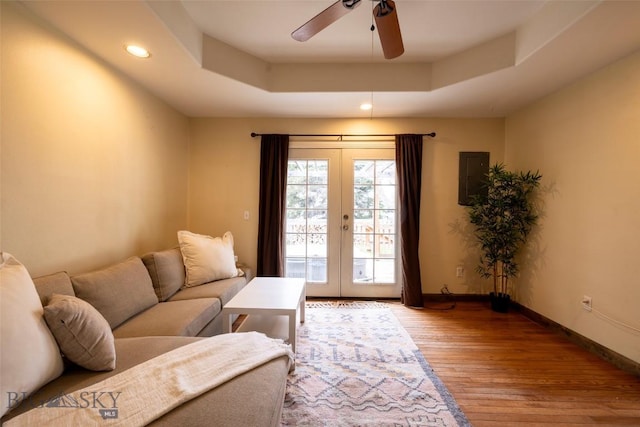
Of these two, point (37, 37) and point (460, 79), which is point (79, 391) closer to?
point (37, 37)

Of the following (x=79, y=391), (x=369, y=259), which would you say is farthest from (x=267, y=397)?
(x=369, y=259)

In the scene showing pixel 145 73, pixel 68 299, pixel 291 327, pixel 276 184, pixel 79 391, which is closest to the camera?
pixel 79 391

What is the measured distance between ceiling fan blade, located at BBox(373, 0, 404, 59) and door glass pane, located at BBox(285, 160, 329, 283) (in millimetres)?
1670

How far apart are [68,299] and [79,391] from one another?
43 cm

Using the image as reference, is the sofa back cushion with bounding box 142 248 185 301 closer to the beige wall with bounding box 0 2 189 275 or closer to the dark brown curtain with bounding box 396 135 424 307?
the beige wall with bounding box 0 2 189 275

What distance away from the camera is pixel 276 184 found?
122 inches

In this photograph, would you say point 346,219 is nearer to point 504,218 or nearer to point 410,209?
point 410,209

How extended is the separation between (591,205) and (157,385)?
3.27 metres

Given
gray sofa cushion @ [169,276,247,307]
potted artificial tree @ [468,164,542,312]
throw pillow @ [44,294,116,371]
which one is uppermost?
potted artificial tree @ [468,164,542,312]

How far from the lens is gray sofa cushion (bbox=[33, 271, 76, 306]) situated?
1261 mm

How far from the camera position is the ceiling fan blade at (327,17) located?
1.34 metres

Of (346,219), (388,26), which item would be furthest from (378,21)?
(346,219)

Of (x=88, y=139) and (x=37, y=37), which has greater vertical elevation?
(x=37, y=37)

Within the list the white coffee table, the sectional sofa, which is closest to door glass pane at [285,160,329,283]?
the white coffee table
